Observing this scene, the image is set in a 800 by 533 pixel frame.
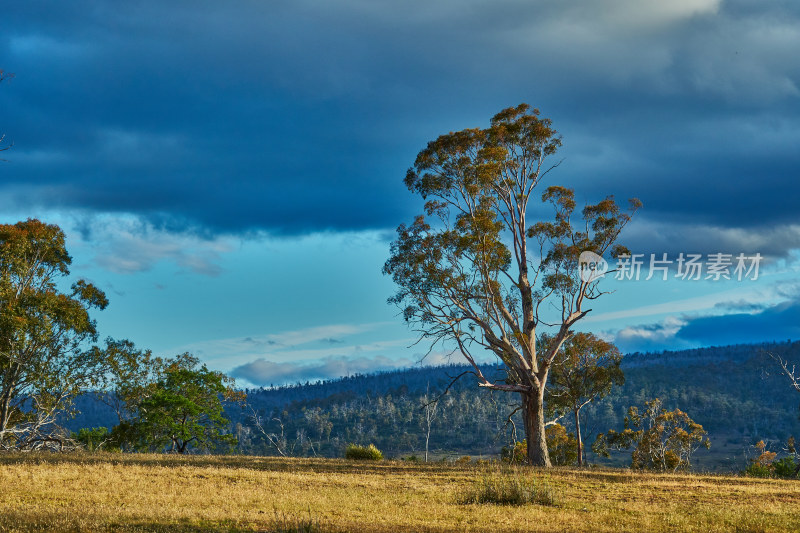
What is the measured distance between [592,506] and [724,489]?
754cm

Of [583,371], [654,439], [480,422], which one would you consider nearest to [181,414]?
[583,371]

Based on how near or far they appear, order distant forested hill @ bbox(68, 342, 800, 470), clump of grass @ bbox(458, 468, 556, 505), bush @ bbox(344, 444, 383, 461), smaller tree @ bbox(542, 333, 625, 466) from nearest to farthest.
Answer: clump of grass @ bbox(458, 468, 556, 505), bush @ bbox(344, 444, 383, 461), smaller tree @ bbox(542, 333, 625, 466), distant forested hill @ bbox(68, 342, 800, 470)

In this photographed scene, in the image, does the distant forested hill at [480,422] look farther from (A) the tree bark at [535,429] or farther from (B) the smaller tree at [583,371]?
(A) the tree bark at [535,429]

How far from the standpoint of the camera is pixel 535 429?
34.1 metres

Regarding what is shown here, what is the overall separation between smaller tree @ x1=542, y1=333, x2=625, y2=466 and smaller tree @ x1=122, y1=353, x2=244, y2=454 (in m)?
24.0

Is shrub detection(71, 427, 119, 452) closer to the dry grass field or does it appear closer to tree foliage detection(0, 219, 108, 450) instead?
tree foliage detection(0, 219, 108, 450)

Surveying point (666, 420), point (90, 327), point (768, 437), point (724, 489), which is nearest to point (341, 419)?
point (768, 437)

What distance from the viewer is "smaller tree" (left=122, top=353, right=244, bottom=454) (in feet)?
147

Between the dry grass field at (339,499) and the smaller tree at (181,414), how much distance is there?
1775 cm

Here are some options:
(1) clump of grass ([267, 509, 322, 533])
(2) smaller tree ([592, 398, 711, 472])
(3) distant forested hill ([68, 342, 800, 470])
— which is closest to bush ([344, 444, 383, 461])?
(1) clump of grass ([267, 509, 322, 533])

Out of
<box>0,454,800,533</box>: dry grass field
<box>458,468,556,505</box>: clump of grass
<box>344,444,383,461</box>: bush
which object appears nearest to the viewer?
<box>0,454,800,533</box>: dry grass field

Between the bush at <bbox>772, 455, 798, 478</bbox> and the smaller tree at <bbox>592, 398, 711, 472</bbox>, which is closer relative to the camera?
the bush at <bbox>772, 455, 798, 478</bbox>

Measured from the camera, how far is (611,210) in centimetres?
3766

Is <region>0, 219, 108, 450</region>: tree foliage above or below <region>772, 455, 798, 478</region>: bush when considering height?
above
